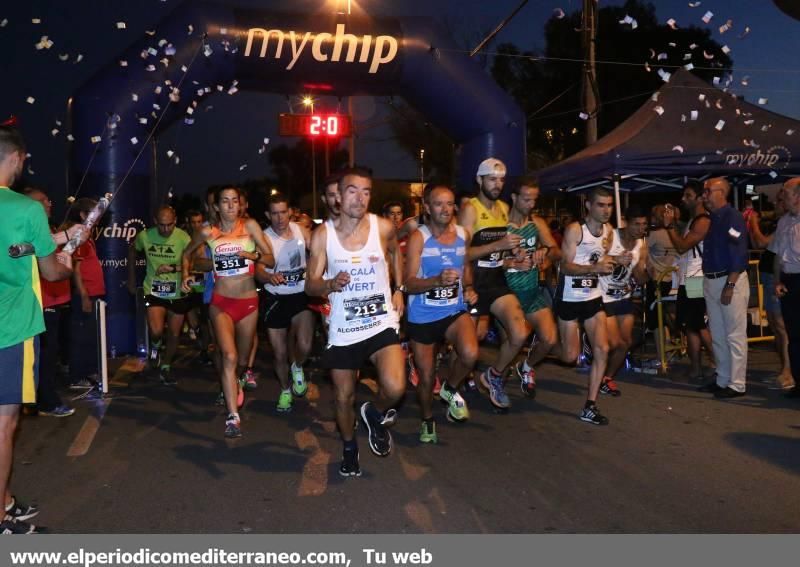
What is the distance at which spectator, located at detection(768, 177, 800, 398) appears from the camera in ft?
27.1

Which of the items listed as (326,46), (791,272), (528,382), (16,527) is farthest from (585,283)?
(326,46)

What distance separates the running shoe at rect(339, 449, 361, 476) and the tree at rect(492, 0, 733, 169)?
80.5ft

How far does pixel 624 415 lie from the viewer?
7715 millimetres

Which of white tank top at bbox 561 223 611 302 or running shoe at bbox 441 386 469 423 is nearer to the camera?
running shoe at bbox 441 386 469 423

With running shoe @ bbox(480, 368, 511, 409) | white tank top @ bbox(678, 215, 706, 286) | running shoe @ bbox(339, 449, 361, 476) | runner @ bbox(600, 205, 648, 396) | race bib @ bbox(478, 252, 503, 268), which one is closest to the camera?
running shoe @ bbox(339, 449, 361, 476)

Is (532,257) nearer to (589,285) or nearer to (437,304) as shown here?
(589,285)

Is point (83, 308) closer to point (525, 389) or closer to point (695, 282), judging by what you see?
point (525, 389)

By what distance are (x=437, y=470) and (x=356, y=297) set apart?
1378 millimetres

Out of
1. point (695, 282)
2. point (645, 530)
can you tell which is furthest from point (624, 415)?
point (645, 530)

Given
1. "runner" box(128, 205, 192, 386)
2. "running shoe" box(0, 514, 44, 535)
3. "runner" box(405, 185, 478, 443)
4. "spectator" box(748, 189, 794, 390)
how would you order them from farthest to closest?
"runner" box(128, 205, 192, 386), "spectator" box(748, 189, 794, 390), "runner" box(405, 185, 478, 443), "running shoe" box(0, 514, 44, 535)

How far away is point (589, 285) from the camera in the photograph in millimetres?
7605

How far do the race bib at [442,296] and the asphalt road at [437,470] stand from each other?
113 centimetres

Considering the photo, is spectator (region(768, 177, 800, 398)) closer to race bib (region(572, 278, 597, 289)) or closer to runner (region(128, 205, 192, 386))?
race bib (region(572, 278, 597, 289))

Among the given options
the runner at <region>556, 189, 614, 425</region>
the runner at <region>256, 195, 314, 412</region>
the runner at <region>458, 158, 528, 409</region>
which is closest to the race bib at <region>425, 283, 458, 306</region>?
the runner at <region>458, 158, 528, 409</region>
